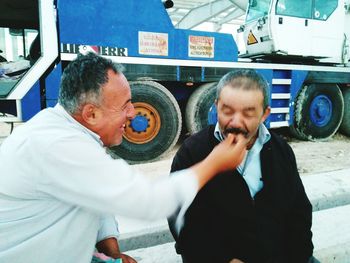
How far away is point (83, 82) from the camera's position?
4.14ft

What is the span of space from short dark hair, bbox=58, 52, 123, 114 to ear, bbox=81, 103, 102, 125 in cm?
2

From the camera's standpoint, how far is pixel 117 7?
446cm

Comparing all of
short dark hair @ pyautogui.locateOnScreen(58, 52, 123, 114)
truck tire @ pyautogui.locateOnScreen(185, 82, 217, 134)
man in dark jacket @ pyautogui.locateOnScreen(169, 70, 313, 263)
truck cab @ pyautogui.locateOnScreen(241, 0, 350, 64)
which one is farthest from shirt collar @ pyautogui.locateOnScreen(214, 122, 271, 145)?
truck cab @ pyautogui.locateOnScreen(241, 0, 350, 64)

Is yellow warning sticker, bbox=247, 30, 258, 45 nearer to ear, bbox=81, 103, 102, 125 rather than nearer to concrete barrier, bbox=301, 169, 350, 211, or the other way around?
concrete barrier, bbox=301, 169, 350, 211

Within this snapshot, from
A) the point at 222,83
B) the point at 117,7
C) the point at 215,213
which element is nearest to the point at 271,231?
the point at 215,213

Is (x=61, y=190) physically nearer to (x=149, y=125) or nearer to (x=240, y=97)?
(x=240, y=97)

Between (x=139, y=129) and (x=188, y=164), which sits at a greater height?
(x=188, y=164)

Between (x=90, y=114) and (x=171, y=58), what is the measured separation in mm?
3854

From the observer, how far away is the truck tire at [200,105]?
5469mm

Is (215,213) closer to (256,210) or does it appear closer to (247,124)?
(256,210)

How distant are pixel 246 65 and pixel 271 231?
449 centimetres

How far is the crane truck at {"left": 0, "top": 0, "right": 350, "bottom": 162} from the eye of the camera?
13.7ft

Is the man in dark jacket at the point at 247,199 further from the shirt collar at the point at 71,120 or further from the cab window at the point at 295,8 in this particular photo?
the cab window at the point at 295,8

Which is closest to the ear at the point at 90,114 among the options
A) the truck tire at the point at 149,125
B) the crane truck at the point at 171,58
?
the crane truck at the point at 171,58
